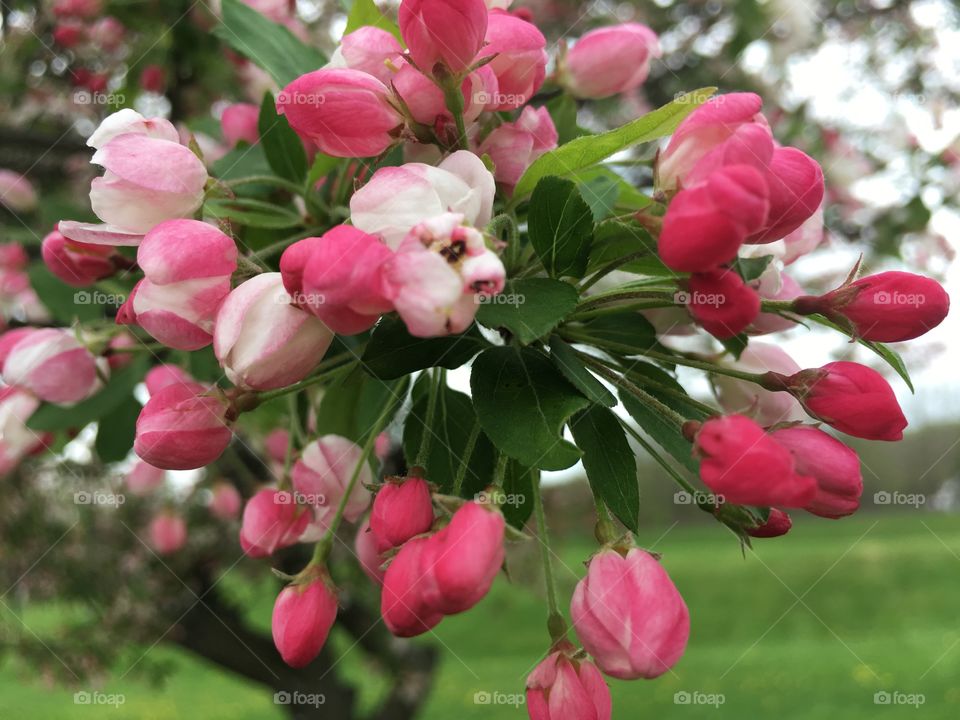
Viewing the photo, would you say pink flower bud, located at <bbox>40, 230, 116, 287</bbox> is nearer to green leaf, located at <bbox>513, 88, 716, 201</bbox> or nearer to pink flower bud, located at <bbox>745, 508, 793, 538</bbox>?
green leaf, located at <bbox>513, 88, 716, 201</bbox>

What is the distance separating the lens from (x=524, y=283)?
0.51 metres

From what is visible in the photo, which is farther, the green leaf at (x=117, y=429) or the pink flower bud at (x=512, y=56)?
the green leaf at (x=117, y=429)

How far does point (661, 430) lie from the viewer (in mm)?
552

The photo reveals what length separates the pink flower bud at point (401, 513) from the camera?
0.49m

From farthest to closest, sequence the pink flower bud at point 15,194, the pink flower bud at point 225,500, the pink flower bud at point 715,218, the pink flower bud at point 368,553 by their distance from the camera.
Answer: the pink flower bud at point 225,500 < the pink flower bud at point 15,194 < the pink flower bud at point 368,553 < the pink flower bud at point 715,218

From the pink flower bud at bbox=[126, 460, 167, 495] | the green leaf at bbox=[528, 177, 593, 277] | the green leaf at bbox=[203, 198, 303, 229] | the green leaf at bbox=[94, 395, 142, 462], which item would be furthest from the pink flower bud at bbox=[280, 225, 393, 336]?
the pink flower bud at bbox=[126, 460, 167, 495]

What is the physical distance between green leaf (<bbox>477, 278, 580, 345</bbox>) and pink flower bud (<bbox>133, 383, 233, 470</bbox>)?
202 mm

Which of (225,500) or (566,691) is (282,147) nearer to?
(566,691)

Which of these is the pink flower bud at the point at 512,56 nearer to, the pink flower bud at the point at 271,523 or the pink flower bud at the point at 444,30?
the pink flower bud at the point at 444,30

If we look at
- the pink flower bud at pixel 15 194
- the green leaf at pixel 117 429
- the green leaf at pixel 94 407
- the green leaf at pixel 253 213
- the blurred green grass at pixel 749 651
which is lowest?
the blurred green grass at pixel 749 651

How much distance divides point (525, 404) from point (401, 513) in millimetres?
100

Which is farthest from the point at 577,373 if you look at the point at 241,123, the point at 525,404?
the point at 241,123

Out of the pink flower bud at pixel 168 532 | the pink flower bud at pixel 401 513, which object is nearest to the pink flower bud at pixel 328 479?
the pink flower bud at pixel 401 513

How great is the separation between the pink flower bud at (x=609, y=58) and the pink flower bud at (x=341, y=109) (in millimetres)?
349
